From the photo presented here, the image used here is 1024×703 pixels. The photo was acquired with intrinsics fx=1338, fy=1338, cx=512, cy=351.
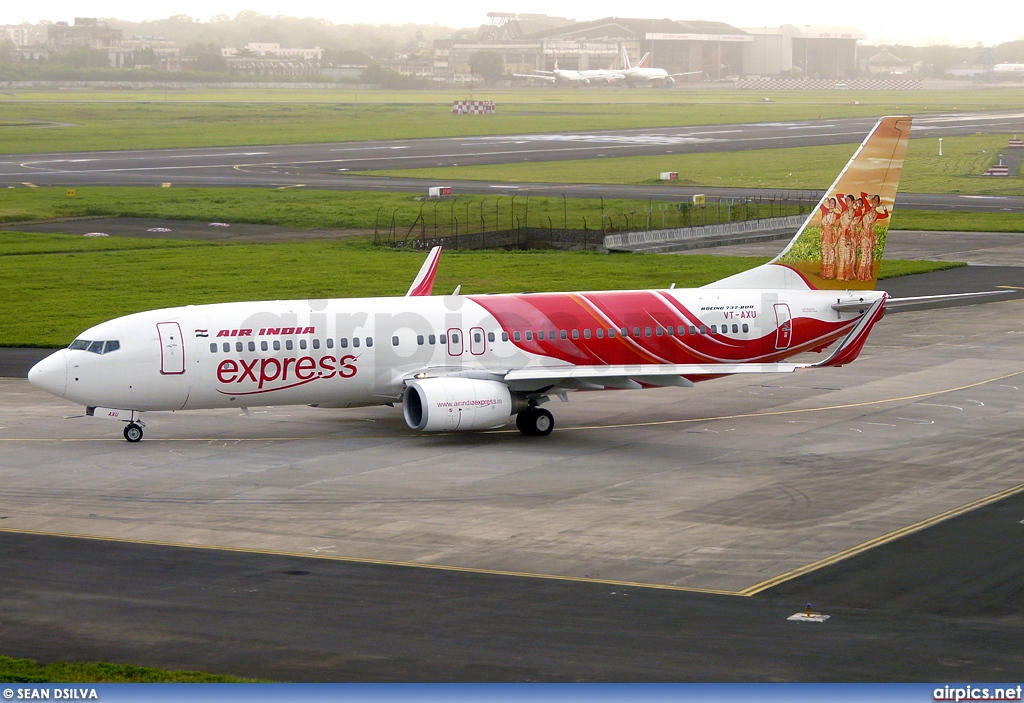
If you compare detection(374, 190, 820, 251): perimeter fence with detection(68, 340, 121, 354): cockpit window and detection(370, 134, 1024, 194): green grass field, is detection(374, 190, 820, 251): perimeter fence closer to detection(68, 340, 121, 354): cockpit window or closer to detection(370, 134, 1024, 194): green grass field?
detection(370, 134, 1024, 194): green grass field

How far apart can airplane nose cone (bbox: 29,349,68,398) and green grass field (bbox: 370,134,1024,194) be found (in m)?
98.2

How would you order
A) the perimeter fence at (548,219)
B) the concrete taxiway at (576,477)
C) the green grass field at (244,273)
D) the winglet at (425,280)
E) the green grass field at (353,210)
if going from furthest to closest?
the green grass field at (353,210), the perimeter fence at (548,219), the green grass field at (244,273), the winglet at (425,280), the concrete taxiway at (576,477)

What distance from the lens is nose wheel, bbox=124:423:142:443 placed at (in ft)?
148

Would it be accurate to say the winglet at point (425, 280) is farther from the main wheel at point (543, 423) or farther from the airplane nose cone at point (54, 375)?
the airplane nose cone at point (54, 375)

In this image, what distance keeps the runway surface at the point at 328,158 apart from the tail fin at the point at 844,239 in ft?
259

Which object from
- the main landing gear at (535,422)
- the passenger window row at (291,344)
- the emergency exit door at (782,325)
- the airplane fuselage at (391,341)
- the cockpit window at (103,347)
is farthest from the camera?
the emergency exit door at (782,325)

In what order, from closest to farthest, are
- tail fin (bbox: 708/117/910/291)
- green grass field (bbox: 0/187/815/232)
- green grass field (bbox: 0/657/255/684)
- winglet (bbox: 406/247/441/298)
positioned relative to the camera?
green grass field (bbox: 0/657/255/684) < tail fin (bbox: 708/117/910/291) < winglet (bbox: 406/247/441/298) < green grass field (bbox: 0/187/815/232)

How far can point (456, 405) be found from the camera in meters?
43.6

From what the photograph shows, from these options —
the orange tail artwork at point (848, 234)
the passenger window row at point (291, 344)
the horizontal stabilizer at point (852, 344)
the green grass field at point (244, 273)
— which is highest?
the orange tail artwork at point (848, 234)

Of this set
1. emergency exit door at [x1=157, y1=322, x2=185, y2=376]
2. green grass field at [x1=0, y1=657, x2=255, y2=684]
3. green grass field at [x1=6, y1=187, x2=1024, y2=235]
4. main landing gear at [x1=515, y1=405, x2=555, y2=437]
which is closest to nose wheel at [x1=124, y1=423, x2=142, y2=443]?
emergency exit door at [x1=157, y1=322, x2=185, y2=376]

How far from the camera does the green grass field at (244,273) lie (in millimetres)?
70750

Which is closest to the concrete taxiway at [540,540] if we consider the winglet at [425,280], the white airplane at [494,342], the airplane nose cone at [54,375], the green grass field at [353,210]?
the white airplane at [494,342]

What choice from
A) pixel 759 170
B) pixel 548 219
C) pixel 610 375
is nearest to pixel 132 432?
pixel 610 375

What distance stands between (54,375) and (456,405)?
12932mm
